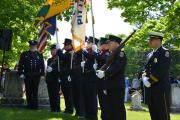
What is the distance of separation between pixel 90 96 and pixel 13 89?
183 inches

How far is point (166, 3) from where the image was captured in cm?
2244

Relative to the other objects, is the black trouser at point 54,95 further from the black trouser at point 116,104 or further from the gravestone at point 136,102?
the black trouser at point 116,104

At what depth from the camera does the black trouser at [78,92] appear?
12.1 m

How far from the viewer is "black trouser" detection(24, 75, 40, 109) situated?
14.0 metres

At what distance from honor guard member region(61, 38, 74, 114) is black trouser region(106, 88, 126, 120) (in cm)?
367

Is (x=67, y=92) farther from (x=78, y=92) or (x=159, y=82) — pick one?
Result: (x=159, y=82)

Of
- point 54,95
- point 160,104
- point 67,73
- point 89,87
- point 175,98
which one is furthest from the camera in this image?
point 175,98

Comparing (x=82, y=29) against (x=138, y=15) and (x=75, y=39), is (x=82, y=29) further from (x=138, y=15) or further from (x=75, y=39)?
(x=138, y=15)

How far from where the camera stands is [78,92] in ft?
40.1

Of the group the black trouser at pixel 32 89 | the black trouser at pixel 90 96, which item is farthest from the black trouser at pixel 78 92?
the black trouser at pixel 32 89

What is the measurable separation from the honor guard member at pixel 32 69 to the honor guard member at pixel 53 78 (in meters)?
0.47

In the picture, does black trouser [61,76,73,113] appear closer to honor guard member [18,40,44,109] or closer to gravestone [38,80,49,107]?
honor guard member [18,40,44,109]

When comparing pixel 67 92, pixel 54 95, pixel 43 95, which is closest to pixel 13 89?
pixel 43 95

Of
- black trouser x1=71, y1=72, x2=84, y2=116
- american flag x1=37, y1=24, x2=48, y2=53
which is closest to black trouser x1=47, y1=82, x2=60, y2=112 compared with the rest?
american flag x1=37, y1=24, x2=48, y2=53
